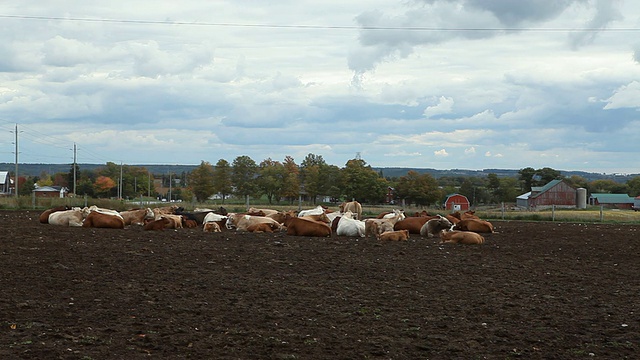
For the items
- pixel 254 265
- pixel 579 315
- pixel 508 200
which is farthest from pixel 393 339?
pixel 508 200

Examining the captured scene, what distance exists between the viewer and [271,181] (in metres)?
76.7

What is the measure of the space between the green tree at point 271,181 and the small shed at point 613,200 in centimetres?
8585

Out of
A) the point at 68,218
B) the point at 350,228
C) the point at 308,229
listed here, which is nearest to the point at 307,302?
the point at 308,229

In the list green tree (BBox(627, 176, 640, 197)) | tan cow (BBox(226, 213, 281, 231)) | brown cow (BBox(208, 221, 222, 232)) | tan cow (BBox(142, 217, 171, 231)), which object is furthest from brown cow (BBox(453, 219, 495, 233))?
green tree (BBox(627, 176, 640, 197))

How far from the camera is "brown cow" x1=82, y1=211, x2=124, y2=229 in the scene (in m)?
22.9

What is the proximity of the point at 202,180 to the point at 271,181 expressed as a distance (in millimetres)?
9879

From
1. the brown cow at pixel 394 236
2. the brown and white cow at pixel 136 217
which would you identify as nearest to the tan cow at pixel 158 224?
the brown and white cow at pixel 136 217

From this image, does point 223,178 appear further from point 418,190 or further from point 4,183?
point 4,183

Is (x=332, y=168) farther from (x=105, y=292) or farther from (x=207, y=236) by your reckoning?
(x=105, y=292)

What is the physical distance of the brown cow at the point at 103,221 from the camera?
22948 millimetres

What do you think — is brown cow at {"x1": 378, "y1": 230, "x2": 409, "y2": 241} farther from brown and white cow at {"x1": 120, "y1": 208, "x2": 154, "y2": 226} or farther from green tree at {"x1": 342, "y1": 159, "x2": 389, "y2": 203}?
green tree at {"x1": 342, "y1": 159, "x2": 389, "y2": 203}

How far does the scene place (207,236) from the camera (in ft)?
69.6

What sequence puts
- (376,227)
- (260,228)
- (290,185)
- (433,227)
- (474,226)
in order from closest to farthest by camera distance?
(376,227) < (433,227) < (260,228) < (474,226) < (290,185)

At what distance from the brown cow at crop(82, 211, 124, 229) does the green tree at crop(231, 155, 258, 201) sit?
55434 mm
